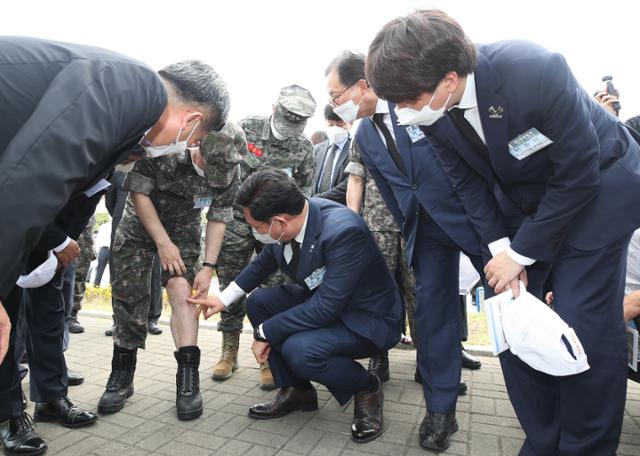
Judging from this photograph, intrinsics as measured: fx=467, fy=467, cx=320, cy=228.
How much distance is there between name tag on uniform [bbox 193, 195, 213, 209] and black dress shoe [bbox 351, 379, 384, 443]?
1417 millimetres

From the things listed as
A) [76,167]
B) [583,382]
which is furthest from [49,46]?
[583,382]

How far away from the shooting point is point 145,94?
127cm

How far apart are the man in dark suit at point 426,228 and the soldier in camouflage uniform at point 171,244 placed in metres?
0.80

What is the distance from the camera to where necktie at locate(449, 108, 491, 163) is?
1.80 m

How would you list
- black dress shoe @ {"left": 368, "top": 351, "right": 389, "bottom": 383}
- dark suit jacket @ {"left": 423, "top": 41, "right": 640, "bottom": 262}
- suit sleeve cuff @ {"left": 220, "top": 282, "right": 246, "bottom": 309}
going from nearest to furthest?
dark suit jacket @ {"left": 423, "top": 41, "right": 640, "bottom": 262}
suit sleeve cuff @ {"left": 220, "top": 282, "right": 246, "bottom": 309}
black dress shoe @ {"left": 368, "top": 351, "right": 389, "bottom": 383}

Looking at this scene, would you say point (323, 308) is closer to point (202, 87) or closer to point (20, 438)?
point (202, 87)

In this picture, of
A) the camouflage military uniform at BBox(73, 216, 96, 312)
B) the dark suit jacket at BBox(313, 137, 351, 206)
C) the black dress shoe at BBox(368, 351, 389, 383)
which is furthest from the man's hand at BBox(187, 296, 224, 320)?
the camouflage military uniform at BBox(73, 216, 96, 312)

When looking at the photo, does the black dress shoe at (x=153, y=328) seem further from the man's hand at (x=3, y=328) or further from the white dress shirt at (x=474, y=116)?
the white dress shirt at (x=474, y=116)

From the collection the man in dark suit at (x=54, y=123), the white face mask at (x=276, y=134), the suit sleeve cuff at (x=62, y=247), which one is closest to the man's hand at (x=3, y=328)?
the man in dark suit at (x=54, y=123)

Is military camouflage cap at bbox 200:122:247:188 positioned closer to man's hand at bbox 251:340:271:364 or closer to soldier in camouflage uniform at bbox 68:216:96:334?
man's hand at bbox 251:340:271:364

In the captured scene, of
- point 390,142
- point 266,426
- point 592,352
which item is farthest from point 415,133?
point 266,426

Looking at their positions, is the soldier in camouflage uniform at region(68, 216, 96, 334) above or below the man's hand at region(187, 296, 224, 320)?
below

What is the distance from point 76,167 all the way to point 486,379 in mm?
2849

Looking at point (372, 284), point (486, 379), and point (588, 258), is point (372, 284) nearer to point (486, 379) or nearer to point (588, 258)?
point (588, 258)
